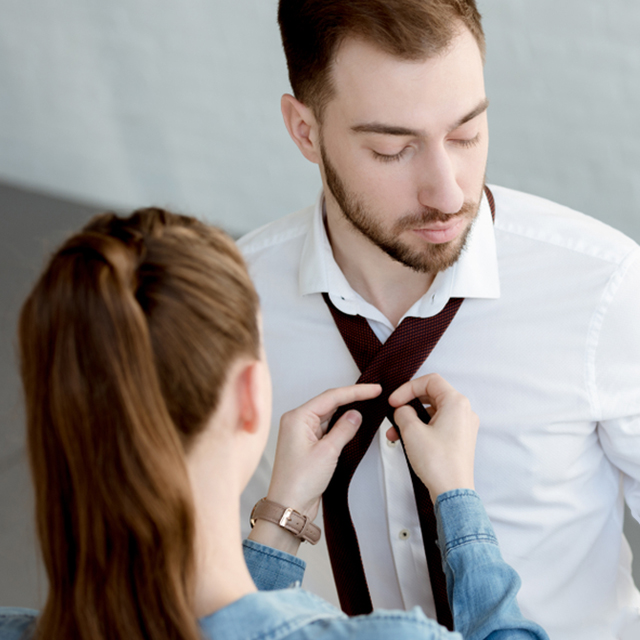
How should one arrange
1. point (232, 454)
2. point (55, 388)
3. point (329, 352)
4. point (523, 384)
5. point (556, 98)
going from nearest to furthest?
point (55, 388), point (232, 454), point (523, 384), point (329, 352), point (556, 98)

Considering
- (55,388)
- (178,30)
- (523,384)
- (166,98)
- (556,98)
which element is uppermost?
(178,30)

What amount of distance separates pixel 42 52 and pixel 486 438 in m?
3.59

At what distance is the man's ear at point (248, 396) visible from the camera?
88cm

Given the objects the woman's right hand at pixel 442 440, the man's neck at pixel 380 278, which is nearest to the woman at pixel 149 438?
the woman's right hand at pixel 442 440

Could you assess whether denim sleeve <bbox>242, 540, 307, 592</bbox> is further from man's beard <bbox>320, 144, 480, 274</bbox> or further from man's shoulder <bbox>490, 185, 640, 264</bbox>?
man's shoulder <bbox>490, 185, 640, 264</bbox>

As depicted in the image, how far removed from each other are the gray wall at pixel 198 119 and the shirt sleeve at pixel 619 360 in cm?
134

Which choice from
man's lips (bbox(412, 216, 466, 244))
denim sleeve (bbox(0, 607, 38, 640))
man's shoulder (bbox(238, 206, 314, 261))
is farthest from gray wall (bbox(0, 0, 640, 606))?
man's lips (bbox(412, 216, 466, 244))

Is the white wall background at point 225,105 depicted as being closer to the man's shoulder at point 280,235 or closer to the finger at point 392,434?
the man's shoulder at point 280,235

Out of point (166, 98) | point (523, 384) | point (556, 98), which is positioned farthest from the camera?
point (166, 98)

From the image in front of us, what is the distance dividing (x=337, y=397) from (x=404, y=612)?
0.52m

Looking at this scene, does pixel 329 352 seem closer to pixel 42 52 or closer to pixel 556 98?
pixel 556 98

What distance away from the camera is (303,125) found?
1.49 metres

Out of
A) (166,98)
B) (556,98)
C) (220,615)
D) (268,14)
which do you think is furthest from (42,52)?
(220,615)

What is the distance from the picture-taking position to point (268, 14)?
3.31 meters
